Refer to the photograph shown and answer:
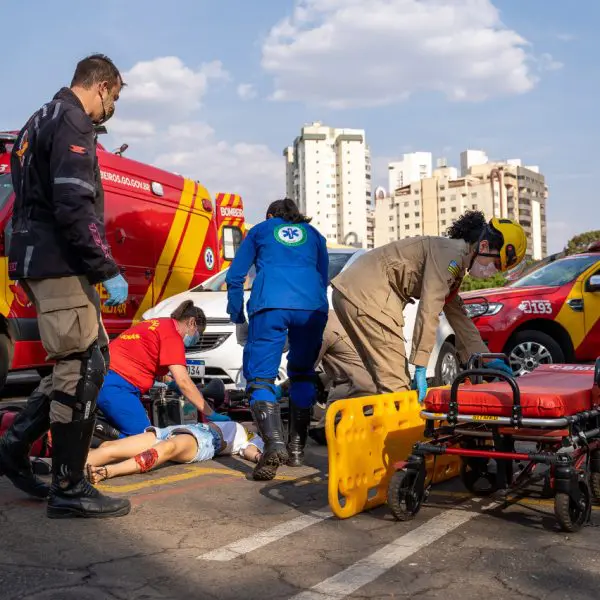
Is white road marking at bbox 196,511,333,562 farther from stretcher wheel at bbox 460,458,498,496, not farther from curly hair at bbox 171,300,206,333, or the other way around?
curly hair at bbox 171,300,206,333

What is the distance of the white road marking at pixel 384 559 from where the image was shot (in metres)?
3.24

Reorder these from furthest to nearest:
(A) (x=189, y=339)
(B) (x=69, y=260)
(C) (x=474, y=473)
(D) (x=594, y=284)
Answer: (D) (x=594, y=284), (A) (x=189, y=339), (C) (x=474, y=473), (B) (x=69, y=260)

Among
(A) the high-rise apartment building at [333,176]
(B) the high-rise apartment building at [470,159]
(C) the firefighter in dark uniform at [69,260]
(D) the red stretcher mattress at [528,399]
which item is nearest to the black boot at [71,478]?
(C) the firefighter in dark uniform at [69,260]

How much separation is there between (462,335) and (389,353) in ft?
1.84

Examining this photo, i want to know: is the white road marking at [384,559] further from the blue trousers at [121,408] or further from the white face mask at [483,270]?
the blue trousers at [121,408]

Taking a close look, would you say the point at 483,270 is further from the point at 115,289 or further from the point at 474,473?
the point at 115,289

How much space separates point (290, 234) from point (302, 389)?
105 cm

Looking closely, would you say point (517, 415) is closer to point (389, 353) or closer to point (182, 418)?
point (389, 353)

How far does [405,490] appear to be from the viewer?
4.23 m

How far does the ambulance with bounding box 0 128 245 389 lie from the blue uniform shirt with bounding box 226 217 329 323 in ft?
8.78

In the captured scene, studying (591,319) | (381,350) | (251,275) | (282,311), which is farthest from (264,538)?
(591,319)

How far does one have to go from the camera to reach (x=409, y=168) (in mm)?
186125

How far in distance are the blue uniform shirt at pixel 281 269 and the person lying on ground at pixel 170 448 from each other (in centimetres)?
79

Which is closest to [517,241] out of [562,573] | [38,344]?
[562,573]
